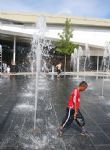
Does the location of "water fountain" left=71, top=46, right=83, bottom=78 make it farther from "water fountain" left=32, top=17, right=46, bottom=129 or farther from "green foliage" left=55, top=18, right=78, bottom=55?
"water fountain" left=32, top=17, right=46, bottom=129

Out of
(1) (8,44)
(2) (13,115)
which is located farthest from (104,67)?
(2) (13,115)

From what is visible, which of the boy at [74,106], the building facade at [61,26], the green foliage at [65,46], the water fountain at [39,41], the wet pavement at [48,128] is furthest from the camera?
the building facade at [61,26]

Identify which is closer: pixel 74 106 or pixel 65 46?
pixel 74 106

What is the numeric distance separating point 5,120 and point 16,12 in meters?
52.0

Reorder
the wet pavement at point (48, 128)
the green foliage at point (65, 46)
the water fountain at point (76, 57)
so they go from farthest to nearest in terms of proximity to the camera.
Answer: the water fountain at point (76, 57) → the green foliage at point (65, 46) → the wet pavement at point (48, 128)

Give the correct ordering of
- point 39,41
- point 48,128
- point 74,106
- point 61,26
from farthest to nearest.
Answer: point 61,26 → point 39,41 → point 48,128 → point 74,106

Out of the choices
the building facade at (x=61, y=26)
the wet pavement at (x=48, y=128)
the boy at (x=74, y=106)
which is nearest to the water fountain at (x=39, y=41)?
the wet pavement at (x=48, y=128)

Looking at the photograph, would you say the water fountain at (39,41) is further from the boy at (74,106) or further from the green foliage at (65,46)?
the green foliage at (65,46)

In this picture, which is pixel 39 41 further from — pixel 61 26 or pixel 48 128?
pixel 61 26

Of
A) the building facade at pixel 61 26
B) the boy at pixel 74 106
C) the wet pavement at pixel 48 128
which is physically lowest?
the wet pavement at pixel 48 128

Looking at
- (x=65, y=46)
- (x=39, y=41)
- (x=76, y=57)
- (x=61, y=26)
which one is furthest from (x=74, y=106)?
(x=61, y=26)

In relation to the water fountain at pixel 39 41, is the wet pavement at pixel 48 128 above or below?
below

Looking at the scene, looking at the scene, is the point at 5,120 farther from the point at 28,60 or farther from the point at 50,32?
the point at 50,32

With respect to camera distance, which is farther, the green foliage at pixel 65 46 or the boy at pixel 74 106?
the green foliage at pixel 65 46
